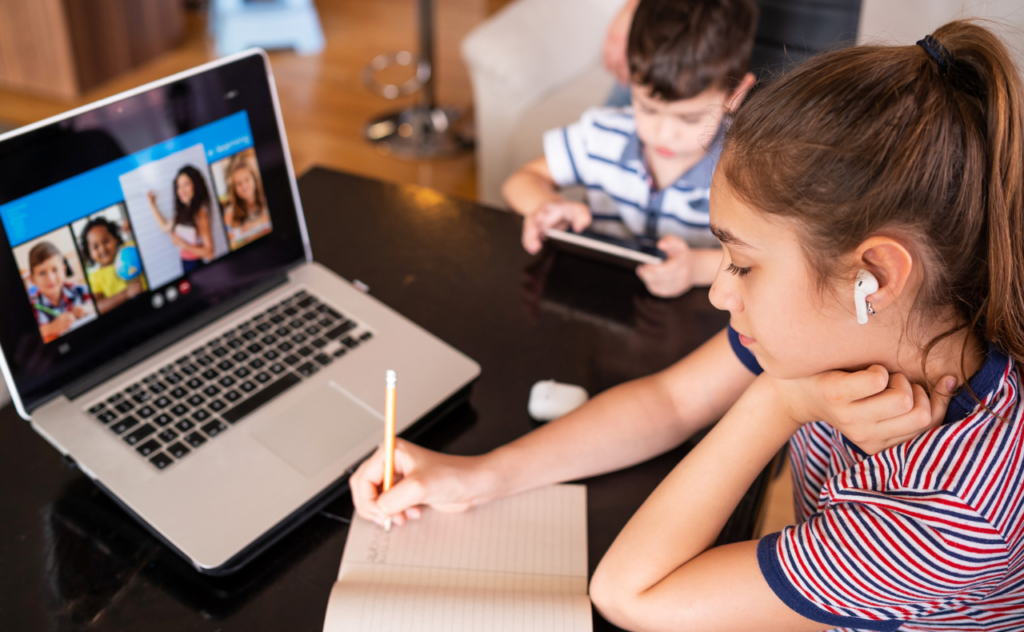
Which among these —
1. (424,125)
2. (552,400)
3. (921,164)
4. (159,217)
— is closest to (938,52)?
(921,164)

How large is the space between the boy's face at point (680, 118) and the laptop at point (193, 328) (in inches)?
21.8

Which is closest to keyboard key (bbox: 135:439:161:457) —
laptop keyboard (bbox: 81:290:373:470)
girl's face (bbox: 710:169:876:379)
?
laptop keyboard (bbox: 81:290:373:470)

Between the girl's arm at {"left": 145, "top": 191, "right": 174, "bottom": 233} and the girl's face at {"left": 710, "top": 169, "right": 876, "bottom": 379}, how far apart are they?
0.53 m

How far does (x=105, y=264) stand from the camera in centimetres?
79

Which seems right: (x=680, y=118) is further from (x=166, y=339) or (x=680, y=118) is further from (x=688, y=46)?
(x=166, y=339)

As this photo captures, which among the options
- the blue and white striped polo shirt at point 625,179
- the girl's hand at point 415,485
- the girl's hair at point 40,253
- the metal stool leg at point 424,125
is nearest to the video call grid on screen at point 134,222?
the girl's hair at point 40,253

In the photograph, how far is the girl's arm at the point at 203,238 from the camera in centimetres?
85

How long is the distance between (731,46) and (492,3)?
2.96m

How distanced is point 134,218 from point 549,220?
518 millimetres

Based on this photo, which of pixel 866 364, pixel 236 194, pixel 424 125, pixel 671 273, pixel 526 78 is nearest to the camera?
pixel 866 364

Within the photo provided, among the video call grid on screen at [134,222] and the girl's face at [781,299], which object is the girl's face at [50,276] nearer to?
the video call grid on screen at [134,222]

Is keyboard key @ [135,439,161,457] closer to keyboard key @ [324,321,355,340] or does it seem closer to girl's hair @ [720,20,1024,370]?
keyboard key @ [324,321,355,340]

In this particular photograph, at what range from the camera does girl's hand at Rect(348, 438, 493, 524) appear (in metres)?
0.71

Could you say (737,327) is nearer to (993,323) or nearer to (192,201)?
(993,323)
